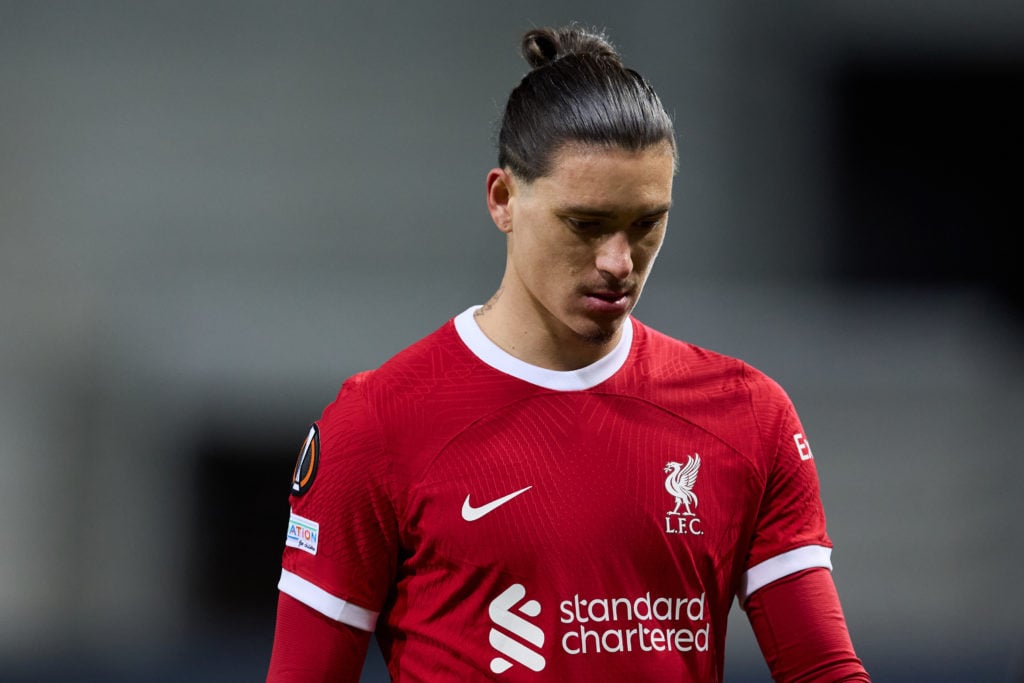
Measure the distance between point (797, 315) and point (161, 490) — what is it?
69.1 inches

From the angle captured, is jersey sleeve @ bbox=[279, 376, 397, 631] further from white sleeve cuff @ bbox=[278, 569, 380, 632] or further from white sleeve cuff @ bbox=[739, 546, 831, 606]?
white sleeve cuff @ bbox=[739, 546, 831, 606]

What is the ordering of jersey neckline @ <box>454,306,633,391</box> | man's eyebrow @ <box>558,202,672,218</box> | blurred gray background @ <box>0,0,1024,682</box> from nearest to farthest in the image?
man's eyebrow @ <box>558,202,672,218</box> → jersey neckline @ <box>454,306,633,391</box> → blurred gray background @ <box>0,0,1024,682</box>

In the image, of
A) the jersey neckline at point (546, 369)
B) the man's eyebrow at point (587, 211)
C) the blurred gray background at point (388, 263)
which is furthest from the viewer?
the blurred gray background at point (388, 263)

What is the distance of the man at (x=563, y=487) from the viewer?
1.27 meters

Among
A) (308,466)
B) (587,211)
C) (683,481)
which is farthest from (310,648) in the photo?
(587,211)

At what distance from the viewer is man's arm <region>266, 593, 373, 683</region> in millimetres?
1292

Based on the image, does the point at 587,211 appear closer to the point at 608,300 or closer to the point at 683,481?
the point at 608,300

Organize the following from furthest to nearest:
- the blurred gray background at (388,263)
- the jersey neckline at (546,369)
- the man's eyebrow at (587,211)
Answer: the blurred gray background at (388,263) < the jersey neckline at (546,369) < the man's eyebrow at (587,211)

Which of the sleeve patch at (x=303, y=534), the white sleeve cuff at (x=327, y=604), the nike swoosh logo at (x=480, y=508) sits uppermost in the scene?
the nike swoosh logo at (x=480, y=508)

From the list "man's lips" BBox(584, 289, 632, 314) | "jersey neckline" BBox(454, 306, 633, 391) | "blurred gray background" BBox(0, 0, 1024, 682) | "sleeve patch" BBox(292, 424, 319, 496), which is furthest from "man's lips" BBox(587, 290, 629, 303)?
"blurred gray background" BBox(0, 0, 1024, 682)

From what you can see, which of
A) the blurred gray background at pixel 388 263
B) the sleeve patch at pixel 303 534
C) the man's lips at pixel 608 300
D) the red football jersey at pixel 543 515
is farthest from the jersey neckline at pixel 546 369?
the blurred gray background at pixel 388 263

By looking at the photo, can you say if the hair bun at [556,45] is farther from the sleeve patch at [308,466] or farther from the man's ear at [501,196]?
the sleeve patch at [308,466]

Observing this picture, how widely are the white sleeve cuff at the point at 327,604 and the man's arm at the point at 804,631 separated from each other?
391mm

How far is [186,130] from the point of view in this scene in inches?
140
